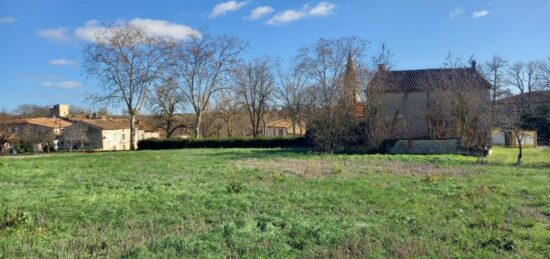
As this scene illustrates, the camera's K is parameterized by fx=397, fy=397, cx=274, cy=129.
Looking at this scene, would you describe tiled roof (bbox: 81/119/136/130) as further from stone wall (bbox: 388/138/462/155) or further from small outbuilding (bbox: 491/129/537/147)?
small outbuilding (bbox: 491/129/537/147)

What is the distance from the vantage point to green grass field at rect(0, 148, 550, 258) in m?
5.65

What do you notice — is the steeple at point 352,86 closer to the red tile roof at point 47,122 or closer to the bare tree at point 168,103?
the bare tree at point 168,103

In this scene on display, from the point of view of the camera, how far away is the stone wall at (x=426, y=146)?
2659 centimetres

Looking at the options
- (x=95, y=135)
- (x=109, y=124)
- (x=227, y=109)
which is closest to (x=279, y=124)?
(x=227, y=109)

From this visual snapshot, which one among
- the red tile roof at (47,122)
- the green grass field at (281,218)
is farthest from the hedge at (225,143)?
the red tile roof at (47,122)

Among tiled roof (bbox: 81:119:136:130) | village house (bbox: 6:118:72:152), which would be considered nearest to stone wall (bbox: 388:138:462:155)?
village house (bbox: 6:118:72:152)

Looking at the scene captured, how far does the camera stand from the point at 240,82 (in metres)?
60.4

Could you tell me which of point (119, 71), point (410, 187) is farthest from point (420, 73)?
point (119, 71)

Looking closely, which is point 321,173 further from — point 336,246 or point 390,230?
point 336,246

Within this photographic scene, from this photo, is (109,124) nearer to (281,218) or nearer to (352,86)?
(352,86)

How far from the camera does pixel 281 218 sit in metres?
7.48

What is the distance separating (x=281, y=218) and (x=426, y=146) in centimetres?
2245

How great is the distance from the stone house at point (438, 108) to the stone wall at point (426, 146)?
48.6 inches

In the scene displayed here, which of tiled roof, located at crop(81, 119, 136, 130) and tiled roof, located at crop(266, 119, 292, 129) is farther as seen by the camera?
tiled roof, located at crop(266, 119, 292, 129)
